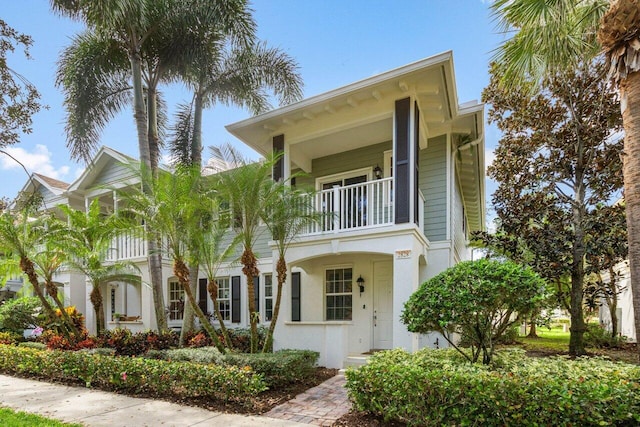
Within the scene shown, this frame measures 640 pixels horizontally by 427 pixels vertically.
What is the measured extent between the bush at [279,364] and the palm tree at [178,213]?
0.93 meters

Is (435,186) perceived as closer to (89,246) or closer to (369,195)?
(369,195)

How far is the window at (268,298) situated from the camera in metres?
12.7

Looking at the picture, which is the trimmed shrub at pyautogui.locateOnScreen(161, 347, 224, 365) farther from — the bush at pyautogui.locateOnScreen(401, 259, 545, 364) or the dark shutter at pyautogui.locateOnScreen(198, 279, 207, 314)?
the dark shutter at pyautogui.locateOnScreen(198, 279, 207, 314)

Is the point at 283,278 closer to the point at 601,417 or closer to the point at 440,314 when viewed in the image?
the point at 440,314

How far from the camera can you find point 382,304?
34.5 feet

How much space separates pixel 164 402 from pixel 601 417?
6.31 metres

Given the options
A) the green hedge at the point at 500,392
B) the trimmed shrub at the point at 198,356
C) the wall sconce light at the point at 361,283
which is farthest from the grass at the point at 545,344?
the trimmed shrub at the point at 198,356

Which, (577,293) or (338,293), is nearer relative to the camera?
(577,293)

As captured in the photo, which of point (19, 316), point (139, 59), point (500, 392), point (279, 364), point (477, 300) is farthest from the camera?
point (19, 316)

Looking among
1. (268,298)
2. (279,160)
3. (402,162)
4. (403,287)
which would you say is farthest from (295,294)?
(402,162)

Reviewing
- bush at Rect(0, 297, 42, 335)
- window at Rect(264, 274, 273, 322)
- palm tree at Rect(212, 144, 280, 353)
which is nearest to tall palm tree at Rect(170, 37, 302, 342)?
window at Rect(264, 274, 273, 322)

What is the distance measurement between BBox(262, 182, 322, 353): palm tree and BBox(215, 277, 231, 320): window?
211 inches

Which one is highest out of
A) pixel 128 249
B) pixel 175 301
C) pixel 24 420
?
pixel 128 249

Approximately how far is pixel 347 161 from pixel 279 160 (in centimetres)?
222
